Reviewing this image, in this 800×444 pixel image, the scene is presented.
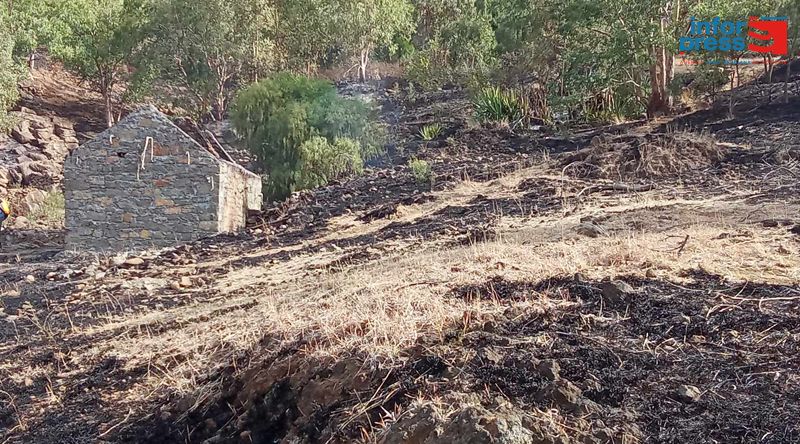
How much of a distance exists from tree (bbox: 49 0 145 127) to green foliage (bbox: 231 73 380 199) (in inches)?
374

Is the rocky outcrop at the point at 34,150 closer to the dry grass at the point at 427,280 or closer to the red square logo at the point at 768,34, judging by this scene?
the dry grass at the point at 427,280

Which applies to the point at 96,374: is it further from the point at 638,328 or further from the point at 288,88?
the point at 288,88

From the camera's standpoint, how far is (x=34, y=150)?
76.1 feet

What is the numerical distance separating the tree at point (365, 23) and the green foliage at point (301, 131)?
27.5 ft

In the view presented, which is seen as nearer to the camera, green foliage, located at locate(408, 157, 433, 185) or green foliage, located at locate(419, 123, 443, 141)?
green foliage, located at locate(408, 157, 433, 185)

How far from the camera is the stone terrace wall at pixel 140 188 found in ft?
40.5

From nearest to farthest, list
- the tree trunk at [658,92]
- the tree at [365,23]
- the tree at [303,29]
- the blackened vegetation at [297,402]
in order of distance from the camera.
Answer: the blackened vegetation at [297,402]
the tree trunk at [658,92]
the tree at [365,23]
the tree at [303,29]

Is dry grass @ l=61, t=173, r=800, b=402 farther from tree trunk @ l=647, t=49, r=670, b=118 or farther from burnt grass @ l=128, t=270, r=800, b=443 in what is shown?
tree trunk @ l=647, t=49, r=670, b=118

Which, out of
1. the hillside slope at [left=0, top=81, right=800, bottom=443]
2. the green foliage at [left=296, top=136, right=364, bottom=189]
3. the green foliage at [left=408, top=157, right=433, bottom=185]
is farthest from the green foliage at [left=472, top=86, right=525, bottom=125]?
the hillside slope at [left=0, top=81, right=800, bottom=443]

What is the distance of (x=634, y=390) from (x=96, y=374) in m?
4.47

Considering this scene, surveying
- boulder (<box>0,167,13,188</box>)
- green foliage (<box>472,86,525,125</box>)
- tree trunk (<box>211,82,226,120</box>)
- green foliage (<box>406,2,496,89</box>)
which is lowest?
boulder (<box>0,167,13,188</box>)

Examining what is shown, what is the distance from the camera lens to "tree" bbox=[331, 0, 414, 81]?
25484mm

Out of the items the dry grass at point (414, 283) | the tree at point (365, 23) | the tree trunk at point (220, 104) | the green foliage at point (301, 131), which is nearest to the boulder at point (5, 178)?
the tree trunk at point (220, 104)

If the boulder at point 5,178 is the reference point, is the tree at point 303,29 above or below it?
above
